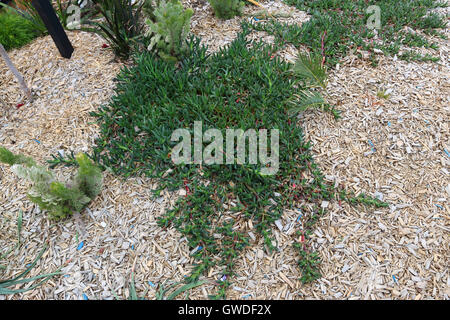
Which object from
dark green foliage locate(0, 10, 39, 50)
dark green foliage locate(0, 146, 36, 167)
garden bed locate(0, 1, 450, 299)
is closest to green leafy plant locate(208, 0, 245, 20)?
garden bed locate(0, 1, 450, 299)

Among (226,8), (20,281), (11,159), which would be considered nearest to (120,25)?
(226,8)

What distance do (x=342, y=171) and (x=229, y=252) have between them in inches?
43.7

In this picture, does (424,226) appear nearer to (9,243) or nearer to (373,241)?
(373,241)

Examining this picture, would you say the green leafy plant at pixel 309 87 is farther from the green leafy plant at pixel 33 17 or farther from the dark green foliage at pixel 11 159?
the green leafy plant at pixel 33 17

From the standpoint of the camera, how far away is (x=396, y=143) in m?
2.55

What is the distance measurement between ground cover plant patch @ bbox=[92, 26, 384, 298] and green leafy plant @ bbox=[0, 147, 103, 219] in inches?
10.5

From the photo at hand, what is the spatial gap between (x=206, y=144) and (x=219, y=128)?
0.57 feet

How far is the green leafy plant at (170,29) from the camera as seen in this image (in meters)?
2.53

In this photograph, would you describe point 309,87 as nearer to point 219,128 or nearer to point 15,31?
point 219,128

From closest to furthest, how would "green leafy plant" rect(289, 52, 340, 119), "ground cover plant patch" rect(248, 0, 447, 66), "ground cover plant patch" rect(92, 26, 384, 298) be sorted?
"ground cover plant patch" rect(92, 26, 384, 298)
"green leafy plant" rect(289, 52, 340, 119)
"ground cover plant patch" rect(248, 0, 447, 66)

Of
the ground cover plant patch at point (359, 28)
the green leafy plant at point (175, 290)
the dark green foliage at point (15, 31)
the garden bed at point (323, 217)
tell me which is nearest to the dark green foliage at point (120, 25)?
the garden bed at point (323, 217)

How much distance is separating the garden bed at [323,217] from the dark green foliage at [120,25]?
0.20 metres

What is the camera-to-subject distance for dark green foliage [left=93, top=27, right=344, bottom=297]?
7.06 ft

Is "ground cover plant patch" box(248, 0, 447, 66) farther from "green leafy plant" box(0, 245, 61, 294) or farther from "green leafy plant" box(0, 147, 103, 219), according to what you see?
"green leafy plant" box(0, 245, 61, 294)
